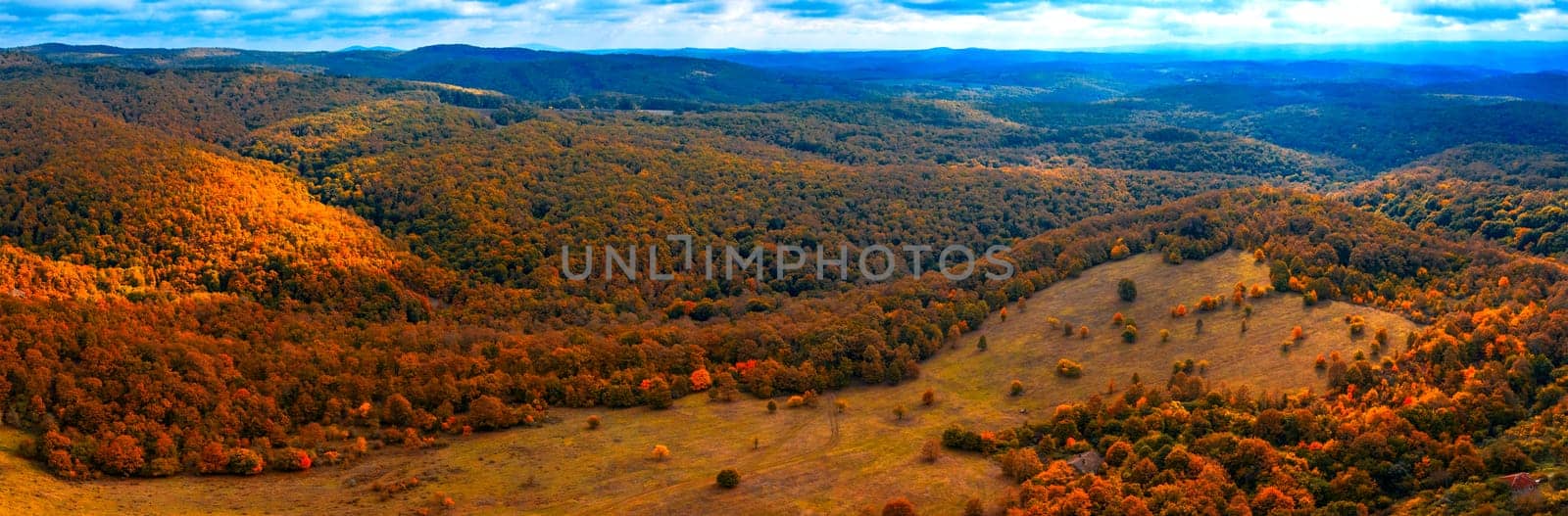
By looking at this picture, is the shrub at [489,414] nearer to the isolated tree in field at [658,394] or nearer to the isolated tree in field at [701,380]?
the isolated tree in field at [658,394]

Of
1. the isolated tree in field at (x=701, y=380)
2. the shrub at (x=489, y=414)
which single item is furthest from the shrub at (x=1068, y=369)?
the shrub at (x=489, y=414)

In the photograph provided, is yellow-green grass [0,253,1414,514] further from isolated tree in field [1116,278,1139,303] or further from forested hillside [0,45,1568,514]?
forested hillside [0,45,1568,514]

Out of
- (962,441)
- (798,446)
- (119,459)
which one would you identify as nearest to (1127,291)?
(962,441)

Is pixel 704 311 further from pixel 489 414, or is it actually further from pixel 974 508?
pixel 974 508

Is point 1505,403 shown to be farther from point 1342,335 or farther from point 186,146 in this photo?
point 186,146

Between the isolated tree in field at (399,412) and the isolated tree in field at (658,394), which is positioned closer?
the isolated tree in field at (399,412)

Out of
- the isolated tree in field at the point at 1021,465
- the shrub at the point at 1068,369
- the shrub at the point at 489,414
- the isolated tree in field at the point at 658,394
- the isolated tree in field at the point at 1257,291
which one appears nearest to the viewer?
the isolated tree in field at the point at 1021,465

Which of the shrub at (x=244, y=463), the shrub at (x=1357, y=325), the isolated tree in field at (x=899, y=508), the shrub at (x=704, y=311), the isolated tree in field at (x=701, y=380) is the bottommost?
the shrub at (x=704, y=311)

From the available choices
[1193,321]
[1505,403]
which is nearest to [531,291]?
[1193,321]
